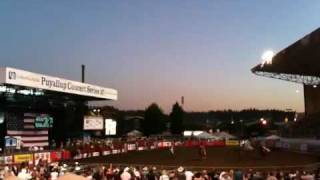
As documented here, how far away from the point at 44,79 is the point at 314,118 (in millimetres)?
34728

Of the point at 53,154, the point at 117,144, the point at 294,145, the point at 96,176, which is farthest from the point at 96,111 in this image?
the point at 96,176

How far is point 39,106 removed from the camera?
51.8 m

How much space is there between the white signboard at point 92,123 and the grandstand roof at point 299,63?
1902cm

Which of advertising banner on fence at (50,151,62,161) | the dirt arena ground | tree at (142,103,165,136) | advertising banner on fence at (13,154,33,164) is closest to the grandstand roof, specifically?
the dirt arena ground

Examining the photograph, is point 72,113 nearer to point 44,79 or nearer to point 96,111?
point 44,79

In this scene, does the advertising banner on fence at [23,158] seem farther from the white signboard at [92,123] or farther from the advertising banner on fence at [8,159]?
the white signboard at [92,123]

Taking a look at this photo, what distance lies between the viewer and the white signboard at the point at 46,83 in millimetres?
43681

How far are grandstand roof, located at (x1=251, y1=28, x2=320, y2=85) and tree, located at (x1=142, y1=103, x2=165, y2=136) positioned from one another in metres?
40.6

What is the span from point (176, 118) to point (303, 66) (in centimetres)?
5519

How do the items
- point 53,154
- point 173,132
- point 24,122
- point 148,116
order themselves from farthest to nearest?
point 173,132 → point 148,116 → point 24,122 → point 53,154

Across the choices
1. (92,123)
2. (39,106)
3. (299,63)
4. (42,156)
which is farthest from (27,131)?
(299,63)

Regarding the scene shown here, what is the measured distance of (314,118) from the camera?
230 feet

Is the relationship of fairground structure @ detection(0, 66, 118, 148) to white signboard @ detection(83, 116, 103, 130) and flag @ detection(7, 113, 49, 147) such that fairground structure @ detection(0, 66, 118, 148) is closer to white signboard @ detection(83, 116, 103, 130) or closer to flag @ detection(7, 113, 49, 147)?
flag @ detection(7, 113, 49, 147)

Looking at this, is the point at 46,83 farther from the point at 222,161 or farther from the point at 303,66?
the point at 303,66
